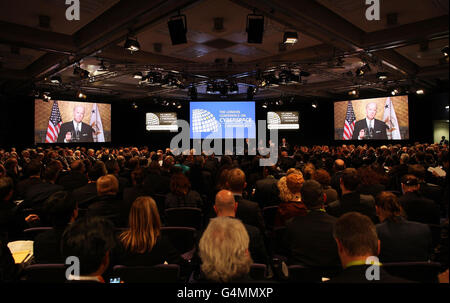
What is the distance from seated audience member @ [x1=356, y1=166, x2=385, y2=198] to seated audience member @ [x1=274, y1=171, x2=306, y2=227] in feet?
4.06

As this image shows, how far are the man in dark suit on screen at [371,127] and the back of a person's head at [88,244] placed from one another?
49.6 feet

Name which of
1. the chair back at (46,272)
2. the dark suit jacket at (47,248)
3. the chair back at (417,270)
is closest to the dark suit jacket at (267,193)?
the chair back at (417,270)

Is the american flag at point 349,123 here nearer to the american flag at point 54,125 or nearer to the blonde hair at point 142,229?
the american flag at point 54,125

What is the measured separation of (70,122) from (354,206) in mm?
14276

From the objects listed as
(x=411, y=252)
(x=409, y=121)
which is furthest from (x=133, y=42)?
(x=409, y=121)

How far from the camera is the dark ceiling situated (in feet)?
18.2

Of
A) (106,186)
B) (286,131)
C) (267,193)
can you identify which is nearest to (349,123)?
(286,131)

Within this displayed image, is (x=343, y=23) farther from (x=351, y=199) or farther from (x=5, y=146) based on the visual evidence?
(x=5, y=146)

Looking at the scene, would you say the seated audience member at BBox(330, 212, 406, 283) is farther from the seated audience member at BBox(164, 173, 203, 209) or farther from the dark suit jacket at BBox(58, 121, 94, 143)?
the dark suit jacket at BBox(58, 121, 94, 143)

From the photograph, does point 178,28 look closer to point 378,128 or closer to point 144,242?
point 144,242

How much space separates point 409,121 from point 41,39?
14709 millimetres

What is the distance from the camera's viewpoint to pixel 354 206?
10.3ft

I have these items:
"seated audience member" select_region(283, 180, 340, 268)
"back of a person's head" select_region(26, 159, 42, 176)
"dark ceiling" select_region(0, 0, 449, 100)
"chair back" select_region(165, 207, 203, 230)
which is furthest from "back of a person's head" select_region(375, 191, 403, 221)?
"back of a person's head" select_region(26, 159, 42, 176)

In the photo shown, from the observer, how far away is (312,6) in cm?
557
